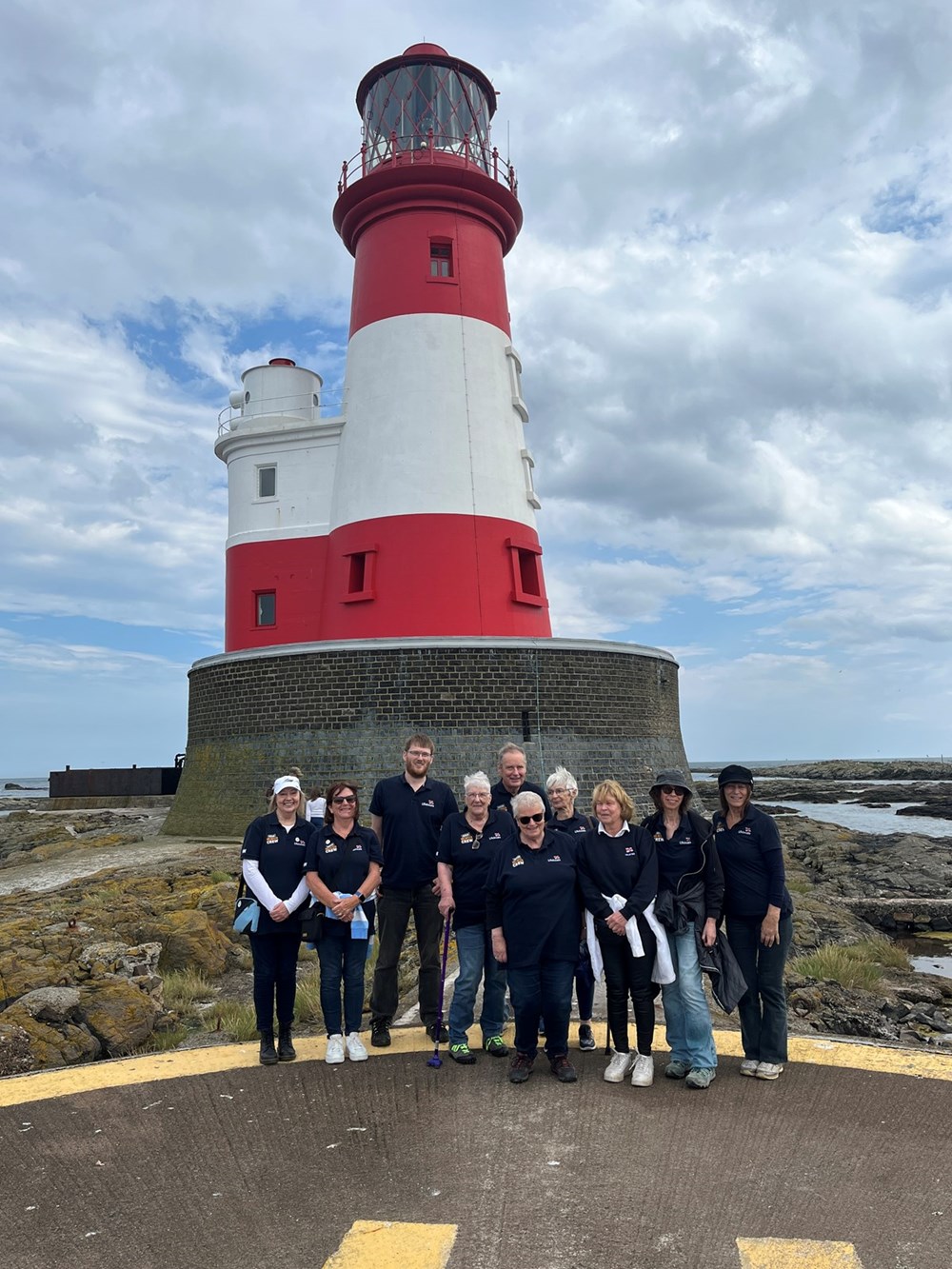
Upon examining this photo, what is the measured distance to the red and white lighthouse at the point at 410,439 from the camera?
54.5ft

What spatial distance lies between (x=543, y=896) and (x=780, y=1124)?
4.53ft

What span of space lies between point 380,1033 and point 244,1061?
0.73m

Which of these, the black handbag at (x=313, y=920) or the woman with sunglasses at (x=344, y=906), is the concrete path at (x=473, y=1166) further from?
the black handbag at (x=313, y=920)

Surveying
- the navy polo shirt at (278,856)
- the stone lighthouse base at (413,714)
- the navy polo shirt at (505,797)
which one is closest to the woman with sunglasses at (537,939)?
the navy polo shirt at (505,797)

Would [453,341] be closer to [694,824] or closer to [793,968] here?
[793,968]

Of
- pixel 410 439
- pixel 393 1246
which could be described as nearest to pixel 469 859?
pixel 393 1246

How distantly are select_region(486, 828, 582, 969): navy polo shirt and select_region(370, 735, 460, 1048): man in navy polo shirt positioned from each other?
77 centimetres

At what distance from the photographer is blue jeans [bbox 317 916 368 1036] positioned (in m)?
4.77

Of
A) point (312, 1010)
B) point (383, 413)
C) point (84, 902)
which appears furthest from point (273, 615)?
point (312, 1010)

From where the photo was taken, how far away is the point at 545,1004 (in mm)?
4465

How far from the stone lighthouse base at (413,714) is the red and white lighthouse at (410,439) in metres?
1.42

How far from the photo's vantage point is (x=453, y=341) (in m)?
17.4

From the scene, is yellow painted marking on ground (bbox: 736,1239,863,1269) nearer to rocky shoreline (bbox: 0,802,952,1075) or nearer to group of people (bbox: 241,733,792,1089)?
group of people (bbox: 241,733,792,1089)

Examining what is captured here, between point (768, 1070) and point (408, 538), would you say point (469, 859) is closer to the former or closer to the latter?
point (768, 1070)
